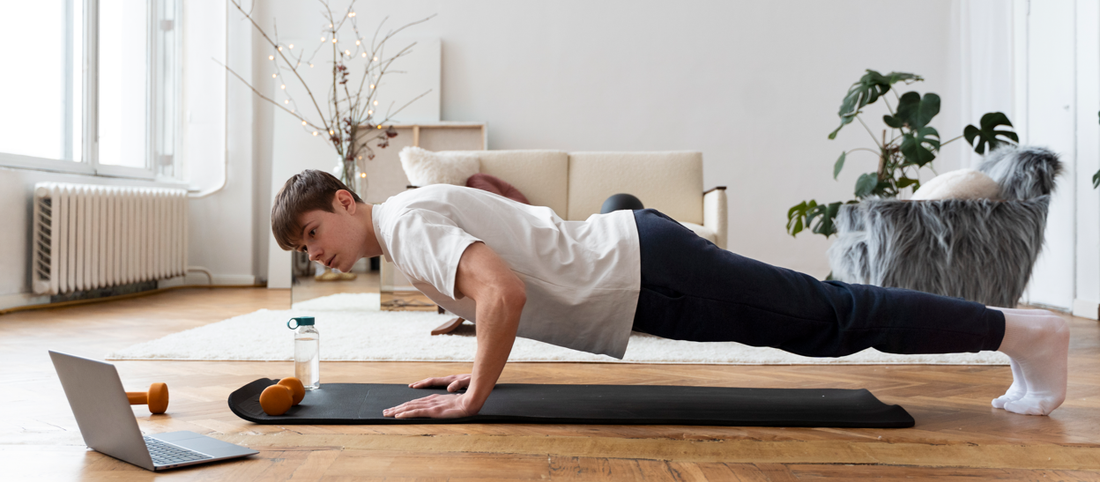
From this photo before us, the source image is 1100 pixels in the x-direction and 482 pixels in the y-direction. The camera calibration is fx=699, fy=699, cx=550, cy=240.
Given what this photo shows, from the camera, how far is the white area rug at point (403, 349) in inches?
83.4

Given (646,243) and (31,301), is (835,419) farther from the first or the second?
(31,301)

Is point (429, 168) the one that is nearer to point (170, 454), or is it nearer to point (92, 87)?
point (92, 87)

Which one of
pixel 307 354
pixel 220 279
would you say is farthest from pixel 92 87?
pixel 307 354

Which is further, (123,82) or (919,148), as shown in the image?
(123,82)

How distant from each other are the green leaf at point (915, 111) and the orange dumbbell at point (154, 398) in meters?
3.24

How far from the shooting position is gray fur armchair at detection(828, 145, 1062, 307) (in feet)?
8.83

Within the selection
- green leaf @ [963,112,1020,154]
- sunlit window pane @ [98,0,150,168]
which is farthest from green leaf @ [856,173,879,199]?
sunlit window pane @ [98,0,150,168]

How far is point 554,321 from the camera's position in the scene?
1.36 metres

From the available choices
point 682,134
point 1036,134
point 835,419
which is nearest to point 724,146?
point 682,134

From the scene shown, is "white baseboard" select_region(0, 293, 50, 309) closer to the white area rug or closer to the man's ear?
the white area rug

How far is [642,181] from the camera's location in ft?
11.9

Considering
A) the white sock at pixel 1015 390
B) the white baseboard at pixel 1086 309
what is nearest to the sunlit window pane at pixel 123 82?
the white sock at pixel 1015 390

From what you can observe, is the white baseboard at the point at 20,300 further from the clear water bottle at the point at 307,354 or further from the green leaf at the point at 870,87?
the green leaf at the point at 870,87

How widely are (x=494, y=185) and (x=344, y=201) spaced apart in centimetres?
202
